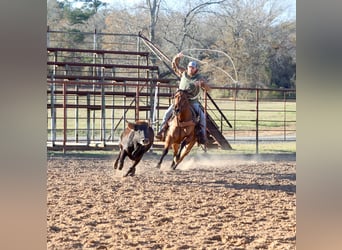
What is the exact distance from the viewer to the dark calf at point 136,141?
568 cm

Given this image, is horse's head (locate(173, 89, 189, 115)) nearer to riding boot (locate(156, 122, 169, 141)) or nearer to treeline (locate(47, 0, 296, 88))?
riding boot (locate(156, 122, 169, 141))

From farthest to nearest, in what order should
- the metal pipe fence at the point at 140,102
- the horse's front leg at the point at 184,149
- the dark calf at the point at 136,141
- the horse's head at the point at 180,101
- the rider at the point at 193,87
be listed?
1. the metal pipe fence at the point at 140,102
2. the horse's front leg at the point at 184,149
3. the rider at the point at 193,87
4. the horse's head at the point at 180,101
5. the dark calf at the point at 136,141

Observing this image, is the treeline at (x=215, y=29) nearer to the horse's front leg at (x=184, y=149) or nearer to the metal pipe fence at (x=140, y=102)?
the metal pipe fence at (x=140, y=102)

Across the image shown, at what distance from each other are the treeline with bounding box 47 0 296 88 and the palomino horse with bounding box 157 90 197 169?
3.90m

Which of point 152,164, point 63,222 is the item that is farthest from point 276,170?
point 63,222

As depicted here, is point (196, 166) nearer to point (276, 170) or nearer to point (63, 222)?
point (276, 170)

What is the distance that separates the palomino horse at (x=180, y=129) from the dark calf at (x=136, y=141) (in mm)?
363

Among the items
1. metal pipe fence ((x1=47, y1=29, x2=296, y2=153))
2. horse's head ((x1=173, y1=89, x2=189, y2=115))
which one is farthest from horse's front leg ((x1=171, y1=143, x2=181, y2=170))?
metal pipe fence ((x1=47, y1=29, x2=296, y2=153))

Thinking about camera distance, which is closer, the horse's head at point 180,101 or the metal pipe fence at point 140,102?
the horse's head at point 180,101

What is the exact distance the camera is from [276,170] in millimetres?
6637

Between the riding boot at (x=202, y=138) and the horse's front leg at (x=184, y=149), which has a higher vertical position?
the riding boot at (x=202, y=138)

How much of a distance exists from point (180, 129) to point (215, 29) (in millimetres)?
A: 5667

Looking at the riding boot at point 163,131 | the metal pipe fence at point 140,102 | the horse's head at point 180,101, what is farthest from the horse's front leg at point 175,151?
the metal pipe fence at point 140,102
